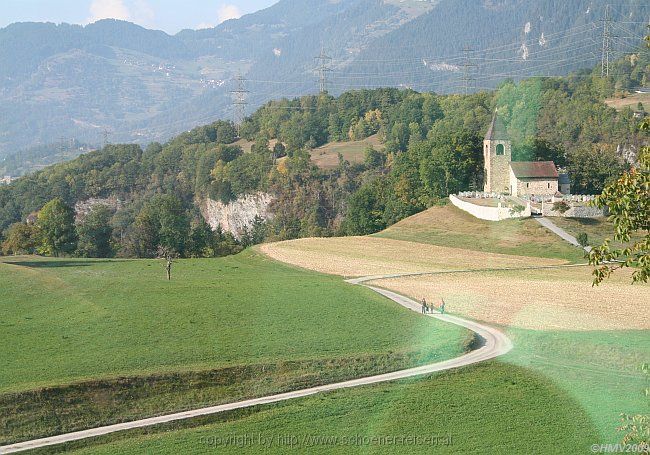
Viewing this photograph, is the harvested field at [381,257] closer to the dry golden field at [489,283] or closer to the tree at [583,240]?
the dry golden field at [489,283]

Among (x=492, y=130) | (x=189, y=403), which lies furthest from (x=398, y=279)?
(x=492, y=130)

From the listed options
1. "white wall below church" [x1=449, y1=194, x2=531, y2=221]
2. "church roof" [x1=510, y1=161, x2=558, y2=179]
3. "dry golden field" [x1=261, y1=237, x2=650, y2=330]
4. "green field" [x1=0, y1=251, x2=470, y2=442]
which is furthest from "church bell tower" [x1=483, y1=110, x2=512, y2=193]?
"green field" [x1=0, y1=251, x2=470, y2=442]

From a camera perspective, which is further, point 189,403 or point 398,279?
point 398,279

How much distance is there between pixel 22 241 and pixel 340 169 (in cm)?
7691

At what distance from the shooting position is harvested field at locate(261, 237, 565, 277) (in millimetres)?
63344

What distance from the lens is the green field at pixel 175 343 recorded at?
99.0ft

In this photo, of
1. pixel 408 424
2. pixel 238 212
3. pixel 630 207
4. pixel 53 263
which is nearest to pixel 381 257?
pixel 53 263

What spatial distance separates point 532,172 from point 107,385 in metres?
61.8

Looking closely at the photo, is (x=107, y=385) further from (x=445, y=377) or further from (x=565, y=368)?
(x=565, y=368)

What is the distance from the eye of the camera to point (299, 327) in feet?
129

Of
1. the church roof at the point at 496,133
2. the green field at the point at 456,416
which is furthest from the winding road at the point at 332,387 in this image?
the church roof at the point at 496,133

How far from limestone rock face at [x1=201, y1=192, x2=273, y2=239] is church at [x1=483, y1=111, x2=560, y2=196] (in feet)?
213

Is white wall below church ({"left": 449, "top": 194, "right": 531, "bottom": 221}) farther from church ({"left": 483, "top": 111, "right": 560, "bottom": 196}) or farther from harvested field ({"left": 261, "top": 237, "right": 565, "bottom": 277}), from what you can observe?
harvested field ({"left": 261, "top": 237, "right": 565, "bottom": 277})

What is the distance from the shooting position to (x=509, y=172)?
89.9m
